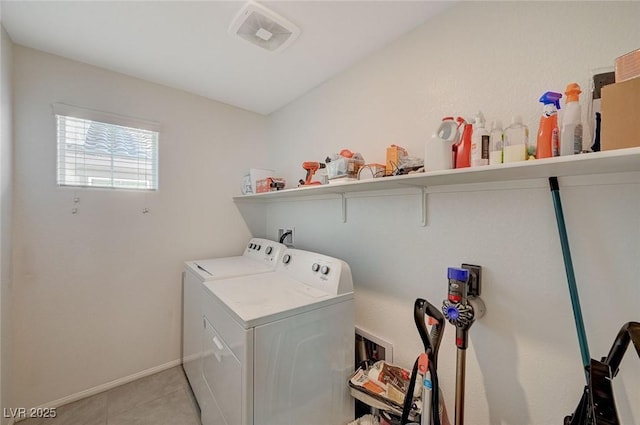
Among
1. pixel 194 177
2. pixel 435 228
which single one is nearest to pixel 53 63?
pixel 194 177

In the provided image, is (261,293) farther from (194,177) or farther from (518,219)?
(194,177)

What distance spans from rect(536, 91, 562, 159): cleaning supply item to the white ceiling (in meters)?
0.85

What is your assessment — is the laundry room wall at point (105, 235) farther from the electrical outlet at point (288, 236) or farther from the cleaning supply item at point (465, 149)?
the cleaning supply item at point (465, 149)

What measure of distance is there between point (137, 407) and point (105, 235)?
1305 mm

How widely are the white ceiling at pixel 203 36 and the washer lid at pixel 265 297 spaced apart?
1.59 m

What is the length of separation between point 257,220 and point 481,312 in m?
2.27

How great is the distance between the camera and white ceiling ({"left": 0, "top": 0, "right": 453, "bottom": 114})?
1370mm

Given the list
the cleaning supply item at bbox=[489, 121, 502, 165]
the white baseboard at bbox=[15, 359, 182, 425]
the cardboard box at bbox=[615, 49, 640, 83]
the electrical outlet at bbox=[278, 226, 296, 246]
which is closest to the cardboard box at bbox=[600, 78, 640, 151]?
the cardboard box at bbox=[615, 49, 640, 83]

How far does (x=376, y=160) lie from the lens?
170 centimetres

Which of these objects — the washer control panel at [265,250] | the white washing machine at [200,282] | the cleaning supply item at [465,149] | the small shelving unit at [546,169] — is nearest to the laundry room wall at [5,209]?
the white washing machine at [200,282]

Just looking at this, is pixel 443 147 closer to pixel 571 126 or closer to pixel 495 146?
pixel 495 146

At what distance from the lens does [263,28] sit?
59.7 inches

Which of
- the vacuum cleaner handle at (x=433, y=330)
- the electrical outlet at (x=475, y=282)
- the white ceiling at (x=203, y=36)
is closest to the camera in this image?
the vacuum cleaner handle at (x=433, y=330)

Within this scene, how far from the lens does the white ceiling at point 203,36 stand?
1.37 metres
